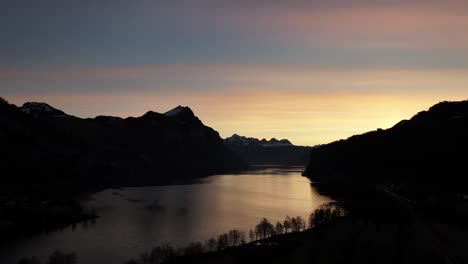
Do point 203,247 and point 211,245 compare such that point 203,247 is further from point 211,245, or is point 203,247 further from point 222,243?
point 222,243

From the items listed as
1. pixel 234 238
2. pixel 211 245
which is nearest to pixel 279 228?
pixel 234 238

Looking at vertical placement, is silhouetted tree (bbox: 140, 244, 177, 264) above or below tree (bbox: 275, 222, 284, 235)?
below

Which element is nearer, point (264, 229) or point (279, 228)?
point (264, 229)

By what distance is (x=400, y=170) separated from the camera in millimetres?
181000

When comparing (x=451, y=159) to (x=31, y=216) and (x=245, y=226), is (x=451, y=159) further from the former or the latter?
(x=31, y=216)

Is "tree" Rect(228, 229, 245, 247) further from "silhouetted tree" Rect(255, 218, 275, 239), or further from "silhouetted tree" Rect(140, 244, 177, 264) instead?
"silhouetted tree" Rect(140, 244, 177, 264)

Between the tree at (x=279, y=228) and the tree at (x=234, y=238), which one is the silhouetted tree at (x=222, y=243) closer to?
the tree at (x=234, y=238)

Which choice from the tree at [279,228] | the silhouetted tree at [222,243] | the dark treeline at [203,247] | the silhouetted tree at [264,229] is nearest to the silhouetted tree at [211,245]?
the dark treeline at [203,247]

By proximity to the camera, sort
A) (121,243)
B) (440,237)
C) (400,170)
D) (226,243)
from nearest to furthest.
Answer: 1. (440,237)
2. (226,243)
3. (121,243)
4. (400,170)

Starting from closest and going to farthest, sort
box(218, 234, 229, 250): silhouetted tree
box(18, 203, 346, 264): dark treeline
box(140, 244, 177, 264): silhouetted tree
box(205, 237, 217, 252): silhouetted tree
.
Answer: box(18, 203, 346, 264): dark treeline → box(140, 244, 177, 264): silhouetted tree → box(218, 234, 229, 250): silhouetted tree → box(205, 237, 217, 252): silhouetted tree

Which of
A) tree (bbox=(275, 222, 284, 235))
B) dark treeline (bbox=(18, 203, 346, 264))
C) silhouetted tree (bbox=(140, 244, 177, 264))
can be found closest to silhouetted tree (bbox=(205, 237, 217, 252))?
dark treeline (bbox=(18, 203, 346, 264))

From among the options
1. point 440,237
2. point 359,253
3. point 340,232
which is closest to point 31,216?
point 340,232

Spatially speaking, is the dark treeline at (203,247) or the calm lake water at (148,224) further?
the calm lake water at (148,224)

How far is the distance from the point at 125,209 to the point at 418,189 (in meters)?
102
